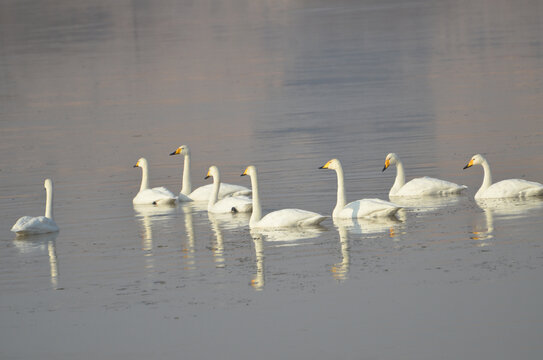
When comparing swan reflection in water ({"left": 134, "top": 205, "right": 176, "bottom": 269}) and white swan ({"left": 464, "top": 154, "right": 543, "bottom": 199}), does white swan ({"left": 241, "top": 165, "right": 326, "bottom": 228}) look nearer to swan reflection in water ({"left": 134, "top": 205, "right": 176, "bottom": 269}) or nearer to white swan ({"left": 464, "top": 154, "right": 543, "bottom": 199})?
swan reflection in water ({"left": 134, "top": 205, "right": 176, "bottom": 269})

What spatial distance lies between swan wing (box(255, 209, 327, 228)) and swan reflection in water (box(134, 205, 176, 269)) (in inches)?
74.2

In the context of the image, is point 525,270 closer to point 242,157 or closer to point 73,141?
point 242,157

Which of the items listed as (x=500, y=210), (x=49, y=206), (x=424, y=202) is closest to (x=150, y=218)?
(x=49, y=206)

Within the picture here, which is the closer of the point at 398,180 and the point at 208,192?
the point at 398,180

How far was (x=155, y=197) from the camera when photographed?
20.2 metres

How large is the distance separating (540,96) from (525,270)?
18737 mm

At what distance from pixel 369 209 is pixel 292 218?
50.7 inches

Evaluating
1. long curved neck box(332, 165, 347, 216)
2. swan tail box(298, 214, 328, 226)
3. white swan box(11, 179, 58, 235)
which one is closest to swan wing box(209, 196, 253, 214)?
long curved neck box(332, 165, 347, 216)

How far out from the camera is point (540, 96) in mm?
31188

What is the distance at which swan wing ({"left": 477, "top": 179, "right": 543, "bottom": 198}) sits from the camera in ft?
58.9

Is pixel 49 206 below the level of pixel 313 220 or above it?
above

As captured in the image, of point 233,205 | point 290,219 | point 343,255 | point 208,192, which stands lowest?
point 343,255

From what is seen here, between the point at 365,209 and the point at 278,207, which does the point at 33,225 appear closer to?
the point at 278,207

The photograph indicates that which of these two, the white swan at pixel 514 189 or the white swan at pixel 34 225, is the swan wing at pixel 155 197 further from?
the white swan at pixel 514 189
